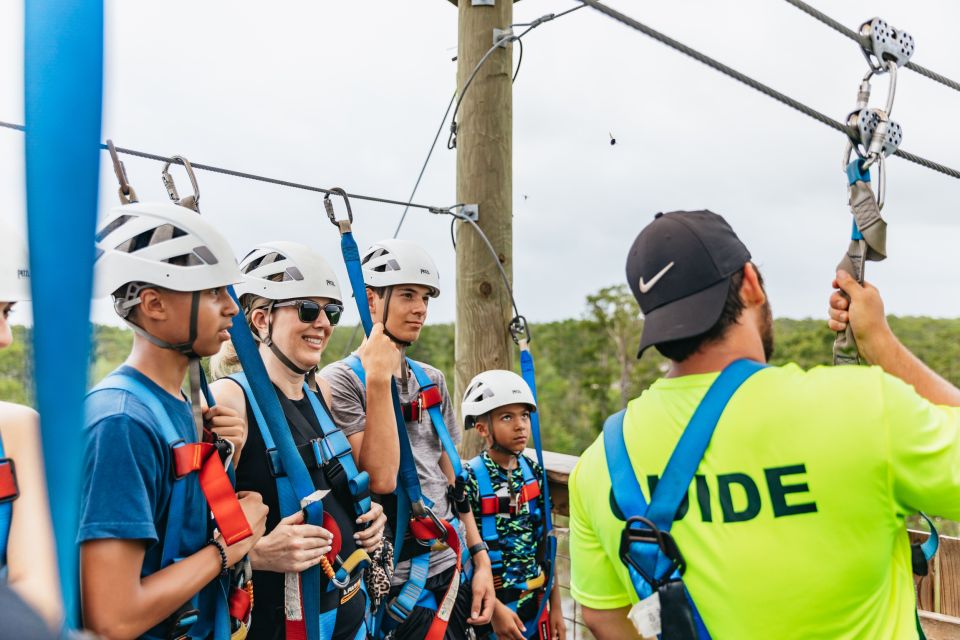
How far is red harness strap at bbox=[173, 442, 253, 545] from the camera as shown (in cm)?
170

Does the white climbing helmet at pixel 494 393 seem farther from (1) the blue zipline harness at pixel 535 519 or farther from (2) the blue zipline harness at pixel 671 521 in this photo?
(2) the blue zipline harness at pixel 671 521

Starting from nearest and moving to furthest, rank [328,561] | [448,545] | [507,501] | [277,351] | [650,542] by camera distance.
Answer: [650,542], [328,561], [277,351], [448,545], [507,501]

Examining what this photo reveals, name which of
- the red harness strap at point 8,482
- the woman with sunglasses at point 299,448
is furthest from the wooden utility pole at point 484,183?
the red harness strap at point 8,482

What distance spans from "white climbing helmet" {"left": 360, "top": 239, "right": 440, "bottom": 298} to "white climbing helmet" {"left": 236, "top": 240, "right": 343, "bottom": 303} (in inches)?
22.2

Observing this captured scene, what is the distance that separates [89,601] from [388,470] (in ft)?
3.66

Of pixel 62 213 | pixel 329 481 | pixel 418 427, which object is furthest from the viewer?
pixel 418 427

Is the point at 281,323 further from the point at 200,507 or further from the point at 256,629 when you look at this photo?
the point at 256,629

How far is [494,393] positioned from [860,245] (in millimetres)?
1997

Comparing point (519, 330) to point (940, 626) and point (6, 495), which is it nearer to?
point (940, 626)

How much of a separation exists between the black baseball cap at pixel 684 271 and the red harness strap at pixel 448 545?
1.40 m

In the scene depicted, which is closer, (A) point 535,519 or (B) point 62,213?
(B) point 62,213

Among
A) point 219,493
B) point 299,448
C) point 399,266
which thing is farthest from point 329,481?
point 399,266

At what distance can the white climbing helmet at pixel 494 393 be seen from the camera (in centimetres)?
340

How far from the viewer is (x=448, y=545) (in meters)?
2.78
